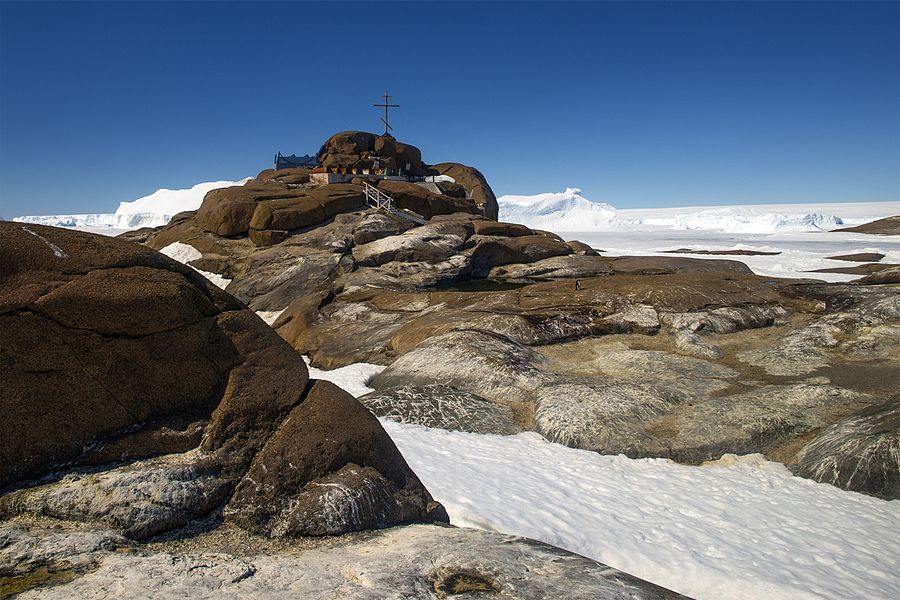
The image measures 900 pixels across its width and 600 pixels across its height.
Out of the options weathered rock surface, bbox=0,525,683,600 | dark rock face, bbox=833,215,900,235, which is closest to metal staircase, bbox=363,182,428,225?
weathered rock surface, bbox=0,525,683,600

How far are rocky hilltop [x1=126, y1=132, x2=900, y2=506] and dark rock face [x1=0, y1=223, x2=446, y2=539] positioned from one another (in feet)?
20.1

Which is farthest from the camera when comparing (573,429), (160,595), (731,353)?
(731,353)

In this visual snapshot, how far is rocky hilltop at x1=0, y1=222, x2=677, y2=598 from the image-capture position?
4.66 meters

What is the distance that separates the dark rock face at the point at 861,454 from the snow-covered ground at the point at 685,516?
258 millimetres

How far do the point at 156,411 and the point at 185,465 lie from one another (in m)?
0.82

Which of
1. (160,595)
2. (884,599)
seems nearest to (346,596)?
(160,595)

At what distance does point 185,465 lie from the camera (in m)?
5.72

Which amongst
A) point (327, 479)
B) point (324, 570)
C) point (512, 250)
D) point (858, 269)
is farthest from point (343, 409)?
point (858, 269)

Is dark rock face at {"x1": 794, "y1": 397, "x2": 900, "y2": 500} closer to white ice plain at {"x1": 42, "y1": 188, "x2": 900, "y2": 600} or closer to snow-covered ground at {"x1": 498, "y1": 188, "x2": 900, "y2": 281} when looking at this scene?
white ice plain at {"x1": 42, "y1": 188, "x2": 900, "y2": 600}

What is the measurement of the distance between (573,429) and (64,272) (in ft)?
31.1

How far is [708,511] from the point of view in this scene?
8.76 meters

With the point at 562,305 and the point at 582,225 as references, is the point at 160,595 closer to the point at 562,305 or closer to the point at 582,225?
the point at 562,305

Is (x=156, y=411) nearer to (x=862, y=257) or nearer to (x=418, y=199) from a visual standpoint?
(x=418, y=199)

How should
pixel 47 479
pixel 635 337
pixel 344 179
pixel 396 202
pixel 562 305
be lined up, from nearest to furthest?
pixel 47 479 → pixel 635 337 → pixel 562 305 → pixel 396 202 → pixel 344 179
